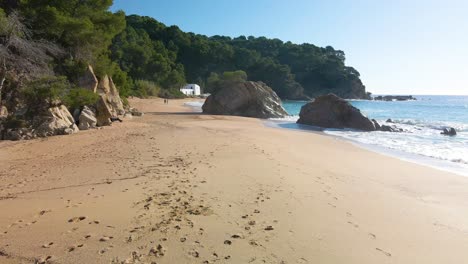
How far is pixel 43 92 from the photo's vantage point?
13062 mm

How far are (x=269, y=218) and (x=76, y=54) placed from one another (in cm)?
1564

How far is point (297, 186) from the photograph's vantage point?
739 centimetres

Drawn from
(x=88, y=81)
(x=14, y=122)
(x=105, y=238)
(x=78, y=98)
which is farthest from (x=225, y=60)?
(x=105, y=238)

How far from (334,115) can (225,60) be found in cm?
8052

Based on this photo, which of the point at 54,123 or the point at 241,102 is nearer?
the point at 54,123

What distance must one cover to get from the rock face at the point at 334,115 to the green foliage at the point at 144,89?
95.3 feet

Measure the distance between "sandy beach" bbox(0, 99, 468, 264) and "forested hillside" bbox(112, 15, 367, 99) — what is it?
167 ft

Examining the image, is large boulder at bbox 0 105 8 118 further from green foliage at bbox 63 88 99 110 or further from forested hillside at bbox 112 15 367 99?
forested hillside at bbox 112 15 367 99

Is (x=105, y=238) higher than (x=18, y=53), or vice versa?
(x=18, y=53)

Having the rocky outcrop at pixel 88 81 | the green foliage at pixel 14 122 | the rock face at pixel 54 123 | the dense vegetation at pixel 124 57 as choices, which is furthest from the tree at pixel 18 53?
the rocky outcrop at pixel 88 81

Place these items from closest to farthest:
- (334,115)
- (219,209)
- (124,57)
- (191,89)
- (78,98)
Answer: (219,209)
(78,98)
(334,115)
(124,57)
(191,89)

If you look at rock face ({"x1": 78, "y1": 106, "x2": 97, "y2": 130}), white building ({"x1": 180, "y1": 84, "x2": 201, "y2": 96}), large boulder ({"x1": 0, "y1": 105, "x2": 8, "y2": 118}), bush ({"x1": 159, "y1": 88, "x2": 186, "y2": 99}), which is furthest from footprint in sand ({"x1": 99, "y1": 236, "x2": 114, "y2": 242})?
white building ({"x1": 180, "y1": 84, "x2": 201, "y2": 96})

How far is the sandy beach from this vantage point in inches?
165

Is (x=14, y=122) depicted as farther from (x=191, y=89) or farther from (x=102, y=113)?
(x=191, y=89)
